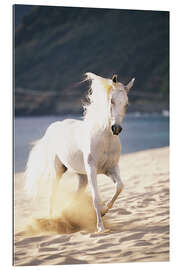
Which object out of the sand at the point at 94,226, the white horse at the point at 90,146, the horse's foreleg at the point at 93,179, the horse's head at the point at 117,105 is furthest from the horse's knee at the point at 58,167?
the horse's head at the point at 117,105

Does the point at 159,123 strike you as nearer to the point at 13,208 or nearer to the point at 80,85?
the point at 80,85

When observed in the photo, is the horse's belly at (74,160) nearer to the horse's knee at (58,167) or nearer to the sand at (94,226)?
the horse's knee at (58,167)

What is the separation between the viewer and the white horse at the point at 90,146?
3.09 metres

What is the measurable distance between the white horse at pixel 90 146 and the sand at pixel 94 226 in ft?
0.37

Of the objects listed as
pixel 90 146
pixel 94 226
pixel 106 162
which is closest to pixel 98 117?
pixel 90 146

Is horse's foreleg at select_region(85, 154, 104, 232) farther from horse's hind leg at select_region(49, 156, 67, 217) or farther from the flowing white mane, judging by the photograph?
horse's hind leg at select_region(49, 156, 67, 217)

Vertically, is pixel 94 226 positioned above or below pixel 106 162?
below

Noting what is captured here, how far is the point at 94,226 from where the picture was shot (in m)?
3.40

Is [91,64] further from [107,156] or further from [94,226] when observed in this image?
[94,226]

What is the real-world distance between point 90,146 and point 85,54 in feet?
3.58

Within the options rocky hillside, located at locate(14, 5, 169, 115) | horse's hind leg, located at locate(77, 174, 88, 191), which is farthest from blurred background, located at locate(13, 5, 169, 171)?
horse's hind leg, located at locate(77, 174, 88, 191)

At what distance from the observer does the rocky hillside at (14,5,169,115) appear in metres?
3.75
